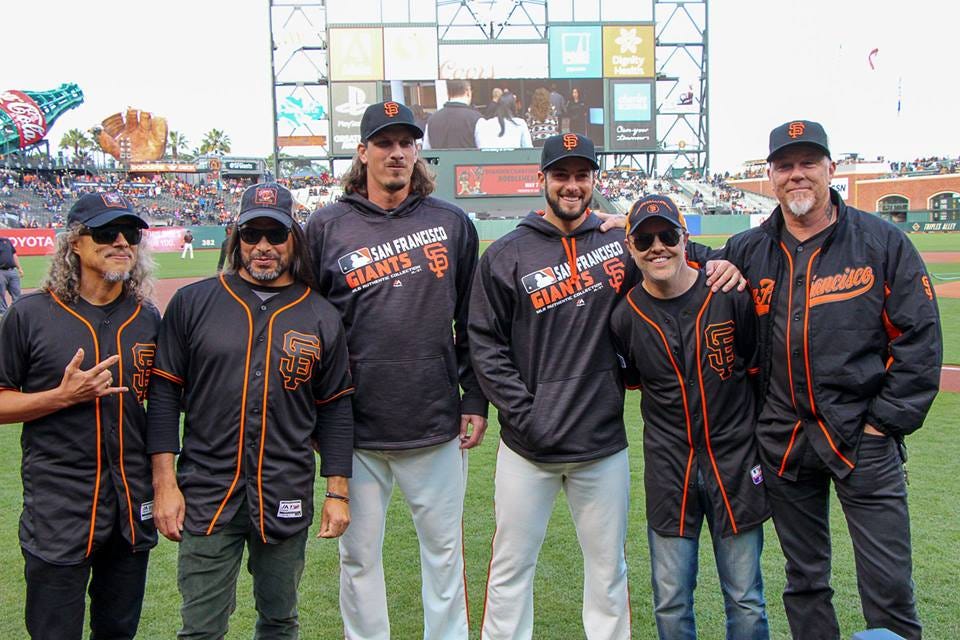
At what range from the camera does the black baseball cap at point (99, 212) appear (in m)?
2.83

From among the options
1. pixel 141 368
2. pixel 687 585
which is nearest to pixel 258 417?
pixel 141 368

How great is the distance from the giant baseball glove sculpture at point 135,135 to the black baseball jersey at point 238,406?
86009 millimetres

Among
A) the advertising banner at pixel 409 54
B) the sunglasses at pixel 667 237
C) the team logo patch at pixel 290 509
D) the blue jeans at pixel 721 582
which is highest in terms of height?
the advertising banner at pixel 409 54

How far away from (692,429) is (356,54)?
154 feet

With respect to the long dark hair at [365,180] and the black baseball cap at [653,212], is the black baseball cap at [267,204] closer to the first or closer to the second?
the long dark hair at [365,180]

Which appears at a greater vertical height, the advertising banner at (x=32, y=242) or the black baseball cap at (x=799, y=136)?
the advertising banner at (x=32, y=242)

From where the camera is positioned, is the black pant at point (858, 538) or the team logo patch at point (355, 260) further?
the team logo patch at point (355, 260)

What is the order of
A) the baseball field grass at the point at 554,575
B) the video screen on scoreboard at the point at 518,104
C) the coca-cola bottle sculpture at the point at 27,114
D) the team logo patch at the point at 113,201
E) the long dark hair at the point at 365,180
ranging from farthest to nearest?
the coca-cola bottle sculpture at the point at 27,114 → the video screen on scoreboard at the point at 518,104 → the baseball field grass at the point at 554,575 → the long dark hair at the point at 365,180 → the team logo patch at the point at 113,201

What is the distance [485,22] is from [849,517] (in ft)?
163

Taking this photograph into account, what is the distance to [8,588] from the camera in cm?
417

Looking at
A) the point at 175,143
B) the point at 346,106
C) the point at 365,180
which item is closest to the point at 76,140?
the point at 175,143

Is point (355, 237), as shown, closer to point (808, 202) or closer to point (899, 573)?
point (808, 202)

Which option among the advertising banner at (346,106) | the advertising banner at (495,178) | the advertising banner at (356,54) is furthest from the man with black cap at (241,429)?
the advertising banner at (356,54)

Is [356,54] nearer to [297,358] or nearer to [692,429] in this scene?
[297,358]
